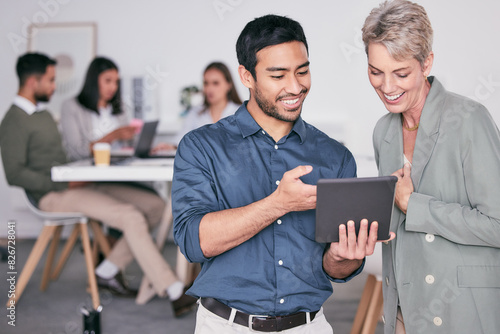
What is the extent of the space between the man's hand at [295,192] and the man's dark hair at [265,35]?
0.41m

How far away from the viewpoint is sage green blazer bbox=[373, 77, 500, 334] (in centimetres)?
128

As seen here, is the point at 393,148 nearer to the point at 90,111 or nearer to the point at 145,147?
the point at 145,147

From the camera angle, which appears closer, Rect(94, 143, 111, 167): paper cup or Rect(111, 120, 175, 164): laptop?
Rect(94, 143, 111, 167): paper cup

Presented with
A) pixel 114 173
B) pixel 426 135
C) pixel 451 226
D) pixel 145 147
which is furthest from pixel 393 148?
pixel 145 147

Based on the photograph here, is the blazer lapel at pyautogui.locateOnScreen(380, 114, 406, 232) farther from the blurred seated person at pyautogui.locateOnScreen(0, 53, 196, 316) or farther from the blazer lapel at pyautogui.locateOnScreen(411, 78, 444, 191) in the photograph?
the blurred seated person at pyautogui.locateOnScreen(0, 53, 196, 316)

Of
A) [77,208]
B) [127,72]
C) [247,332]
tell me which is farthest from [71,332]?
[127,72]

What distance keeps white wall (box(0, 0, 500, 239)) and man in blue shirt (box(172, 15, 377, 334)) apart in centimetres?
336

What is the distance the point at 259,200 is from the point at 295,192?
0.52ft


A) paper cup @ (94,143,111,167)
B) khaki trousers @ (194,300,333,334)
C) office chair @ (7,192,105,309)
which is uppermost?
paper cup @ (94,143,111,167)

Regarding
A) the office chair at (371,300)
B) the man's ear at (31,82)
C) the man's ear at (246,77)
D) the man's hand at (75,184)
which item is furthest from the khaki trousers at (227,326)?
the man's ear at (31,82)

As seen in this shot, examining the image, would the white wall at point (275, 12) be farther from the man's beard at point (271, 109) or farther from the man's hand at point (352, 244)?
the man's hand at point (352, 244)

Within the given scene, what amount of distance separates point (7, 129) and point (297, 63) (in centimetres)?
240

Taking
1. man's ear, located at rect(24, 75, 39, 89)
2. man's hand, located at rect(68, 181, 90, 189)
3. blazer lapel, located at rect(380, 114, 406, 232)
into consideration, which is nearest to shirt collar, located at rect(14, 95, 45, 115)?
man's ear, located at rect(24, 75, 39, 89)

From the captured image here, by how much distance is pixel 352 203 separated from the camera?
122cm
